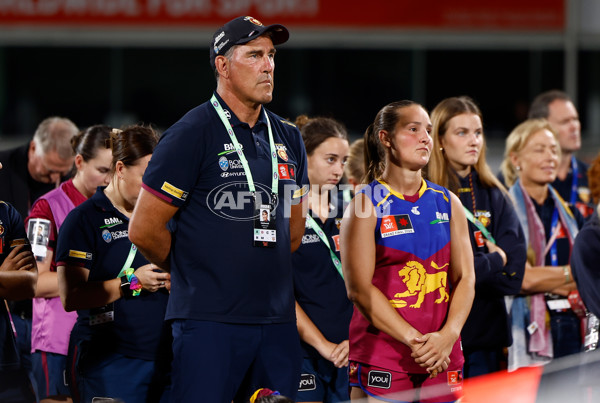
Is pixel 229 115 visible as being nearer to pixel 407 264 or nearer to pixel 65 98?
pixel 407 264

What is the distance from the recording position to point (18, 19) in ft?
33.6

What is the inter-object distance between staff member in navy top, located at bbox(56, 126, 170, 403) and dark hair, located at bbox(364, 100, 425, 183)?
0.98 metres

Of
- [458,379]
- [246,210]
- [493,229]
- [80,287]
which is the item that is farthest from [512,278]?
[80,287]

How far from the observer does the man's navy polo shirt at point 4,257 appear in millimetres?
3367

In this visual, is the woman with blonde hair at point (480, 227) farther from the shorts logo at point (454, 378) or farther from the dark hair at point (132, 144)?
the dark hair at point (132, 144)

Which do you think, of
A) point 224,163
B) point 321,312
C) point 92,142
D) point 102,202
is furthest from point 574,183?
point 224,163

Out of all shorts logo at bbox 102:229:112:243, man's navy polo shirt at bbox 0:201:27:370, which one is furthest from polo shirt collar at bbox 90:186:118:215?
man's navy polo shirt at bbox 0:201:27:370

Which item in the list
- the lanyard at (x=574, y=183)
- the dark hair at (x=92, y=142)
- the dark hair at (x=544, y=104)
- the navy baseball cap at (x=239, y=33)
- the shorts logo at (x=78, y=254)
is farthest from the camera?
the dark hair at (x=544, y=104)

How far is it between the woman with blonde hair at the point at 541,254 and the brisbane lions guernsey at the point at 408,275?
4.36 ft

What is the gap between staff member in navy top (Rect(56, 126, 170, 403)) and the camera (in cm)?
361

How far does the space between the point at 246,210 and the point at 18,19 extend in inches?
325

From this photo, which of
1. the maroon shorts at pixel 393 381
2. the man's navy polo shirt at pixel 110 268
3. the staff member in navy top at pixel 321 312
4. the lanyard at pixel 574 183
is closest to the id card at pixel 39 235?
the man's navy polo shirt at pixel 110 268

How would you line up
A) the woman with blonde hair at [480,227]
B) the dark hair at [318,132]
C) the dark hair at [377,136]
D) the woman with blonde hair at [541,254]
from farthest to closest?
the woman with blonde hair at [541,254] < the dark hair at [318,132] < the woman with blonde hair at [480,227] < the dark hair at [377,136]

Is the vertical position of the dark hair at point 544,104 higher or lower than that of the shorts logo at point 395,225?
higher
